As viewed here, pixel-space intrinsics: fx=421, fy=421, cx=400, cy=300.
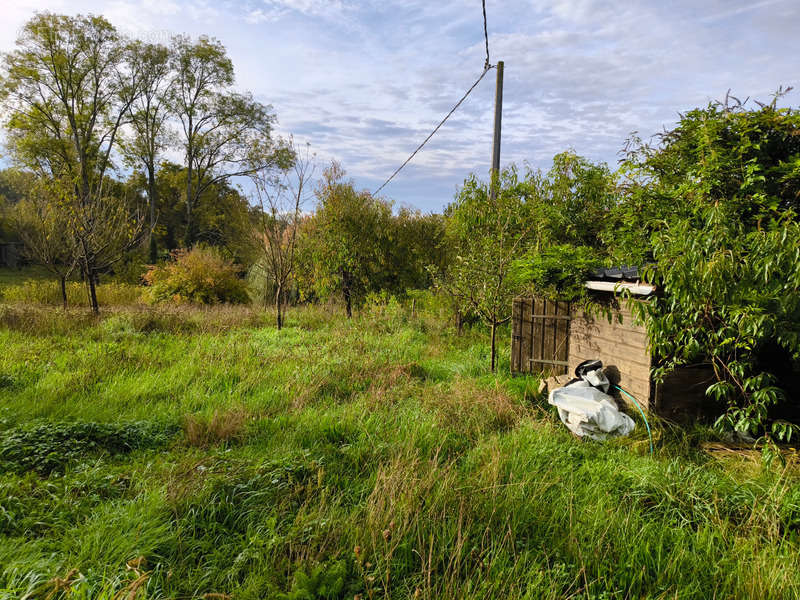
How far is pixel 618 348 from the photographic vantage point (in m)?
5.24

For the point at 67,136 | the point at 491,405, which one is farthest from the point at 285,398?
the point at 67,136

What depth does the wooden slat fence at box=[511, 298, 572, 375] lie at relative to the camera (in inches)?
253

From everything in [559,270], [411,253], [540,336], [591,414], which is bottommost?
[591,414]

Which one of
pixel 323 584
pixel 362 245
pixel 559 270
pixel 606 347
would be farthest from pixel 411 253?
pixel 323 584

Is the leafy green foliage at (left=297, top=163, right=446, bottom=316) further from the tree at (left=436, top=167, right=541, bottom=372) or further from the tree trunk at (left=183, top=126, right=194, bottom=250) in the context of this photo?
the tree trunk at (left=183, top=126, right=194, bottom=250)

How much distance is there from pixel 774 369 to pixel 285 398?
591 centimetres

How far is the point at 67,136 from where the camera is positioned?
70.0ft

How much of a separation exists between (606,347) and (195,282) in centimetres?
1309

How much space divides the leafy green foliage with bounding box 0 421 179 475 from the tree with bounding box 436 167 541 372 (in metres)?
4.83

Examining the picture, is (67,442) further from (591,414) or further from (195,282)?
(195,282)

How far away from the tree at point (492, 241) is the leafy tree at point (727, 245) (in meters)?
1.84

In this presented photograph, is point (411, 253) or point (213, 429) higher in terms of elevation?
point (411, 253)

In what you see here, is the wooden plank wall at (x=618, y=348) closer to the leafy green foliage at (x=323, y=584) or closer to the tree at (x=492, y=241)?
the tree at (x=492, y=241)

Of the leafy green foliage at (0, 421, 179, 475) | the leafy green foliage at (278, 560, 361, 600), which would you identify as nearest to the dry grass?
the leafy green foliage at (0, 421, 179, 475)
